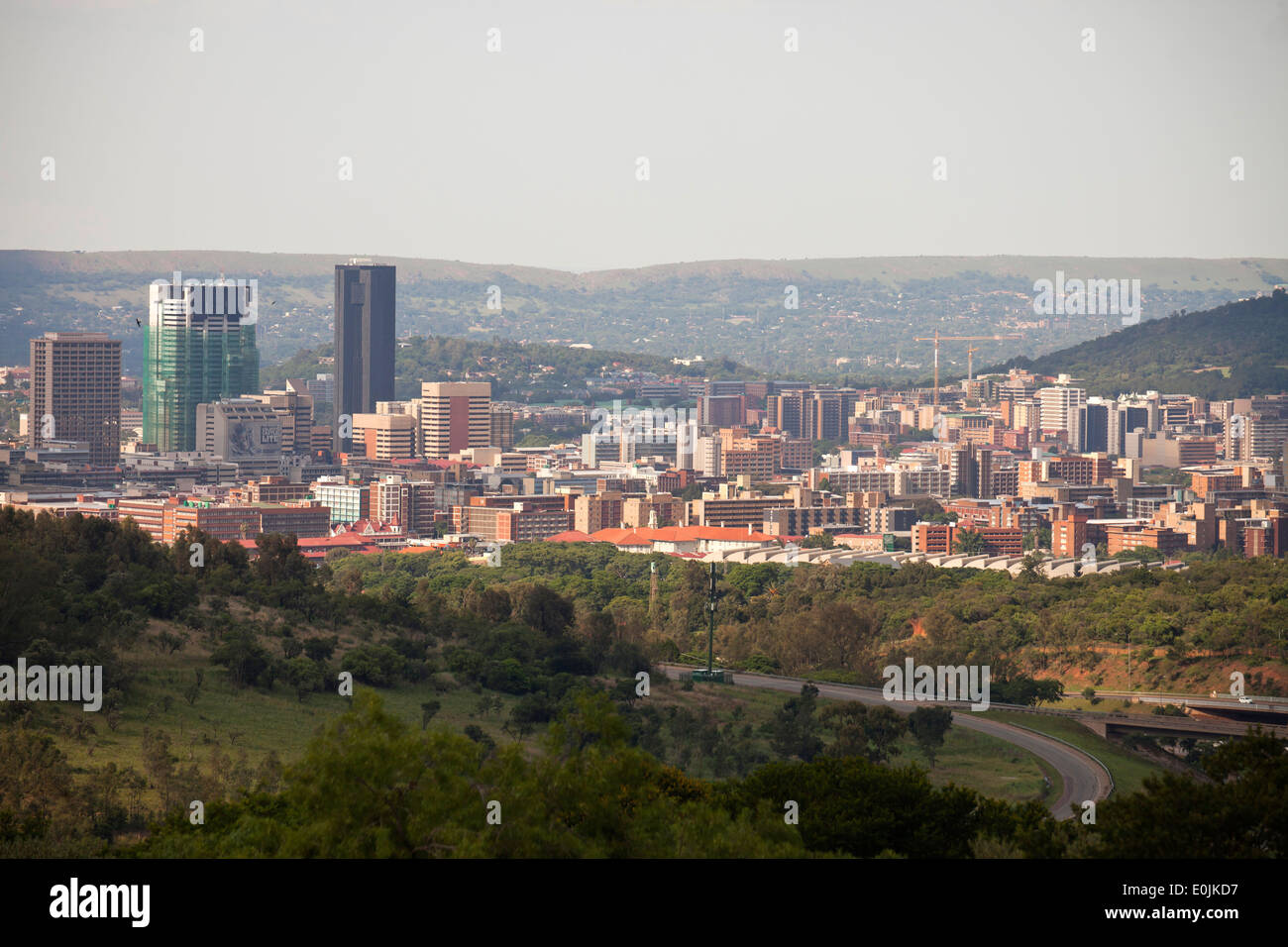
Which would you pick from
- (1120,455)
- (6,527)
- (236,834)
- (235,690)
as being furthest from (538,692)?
(1120,455)

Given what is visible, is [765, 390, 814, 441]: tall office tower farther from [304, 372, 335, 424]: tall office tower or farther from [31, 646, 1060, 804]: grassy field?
[31, 646, 1060, 804]: grassy field

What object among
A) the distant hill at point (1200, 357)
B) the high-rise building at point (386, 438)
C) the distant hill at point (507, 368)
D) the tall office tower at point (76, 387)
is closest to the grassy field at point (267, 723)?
the tall office tower at point (76, 387)

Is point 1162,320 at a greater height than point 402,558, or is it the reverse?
point 1162,320

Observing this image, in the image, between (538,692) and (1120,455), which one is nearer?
(538,692)

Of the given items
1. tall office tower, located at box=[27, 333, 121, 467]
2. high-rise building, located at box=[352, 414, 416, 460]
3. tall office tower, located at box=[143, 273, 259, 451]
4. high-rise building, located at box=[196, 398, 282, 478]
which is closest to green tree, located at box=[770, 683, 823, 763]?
high-rise building, located at box=[196, 398, 282, 478]

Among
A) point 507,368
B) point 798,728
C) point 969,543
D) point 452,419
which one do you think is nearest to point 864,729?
point 798,728

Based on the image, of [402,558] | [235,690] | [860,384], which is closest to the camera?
[235,690]

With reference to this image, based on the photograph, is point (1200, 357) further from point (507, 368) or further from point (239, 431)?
point (239, 431)
